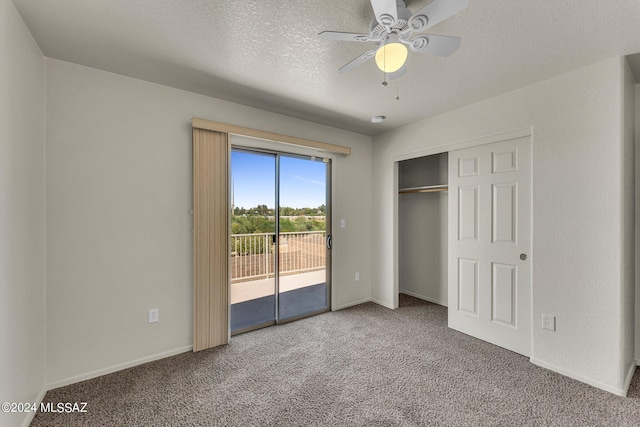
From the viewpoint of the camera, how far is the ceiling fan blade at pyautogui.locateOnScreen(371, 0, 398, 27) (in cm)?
119

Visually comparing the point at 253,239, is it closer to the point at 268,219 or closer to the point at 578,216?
the point at 268,219

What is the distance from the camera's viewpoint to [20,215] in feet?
5.24

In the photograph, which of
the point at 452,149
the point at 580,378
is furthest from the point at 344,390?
the point at 452,149

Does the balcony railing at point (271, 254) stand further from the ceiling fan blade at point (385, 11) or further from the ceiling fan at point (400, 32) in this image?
the ceiling fan blade at point (385, 11)

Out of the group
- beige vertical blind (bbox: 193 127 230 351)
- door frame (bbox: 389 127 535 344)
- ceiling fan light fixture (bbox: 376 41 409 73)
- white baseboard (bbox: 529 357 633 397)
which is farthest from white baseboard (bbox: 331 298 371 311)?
ceiling fan light fixture (bbox: 376 41 409 73)

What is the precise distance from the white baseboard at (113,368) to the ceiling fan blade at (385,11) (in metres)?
3.06

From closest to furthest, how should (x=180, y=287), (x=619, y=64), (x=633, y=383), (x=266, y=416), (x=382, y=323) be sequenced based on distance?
(x=266, y=416) < (x=619, y=64) < (x=633, y=383) < (x=180, y=287) < (x=382, y=323)

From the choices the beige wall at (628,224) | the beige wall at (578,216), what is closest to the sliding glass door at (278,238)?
the beige wall at (578,216)

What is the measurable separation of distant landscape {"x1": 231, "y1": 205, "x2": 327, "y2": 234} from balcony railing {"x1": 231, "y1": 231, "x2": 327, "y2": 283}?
0.08 metres

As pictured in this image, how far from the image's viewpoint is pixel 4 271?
139 centimetres

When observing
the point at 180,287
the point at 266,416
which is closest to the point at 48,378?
the point at 180,287

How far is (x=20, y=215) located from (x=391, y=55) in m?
2.40

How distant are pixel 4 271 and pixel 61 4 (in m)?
1.51

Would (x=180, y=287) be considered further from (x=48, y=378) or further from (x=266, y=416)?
(x=266, y=416)
